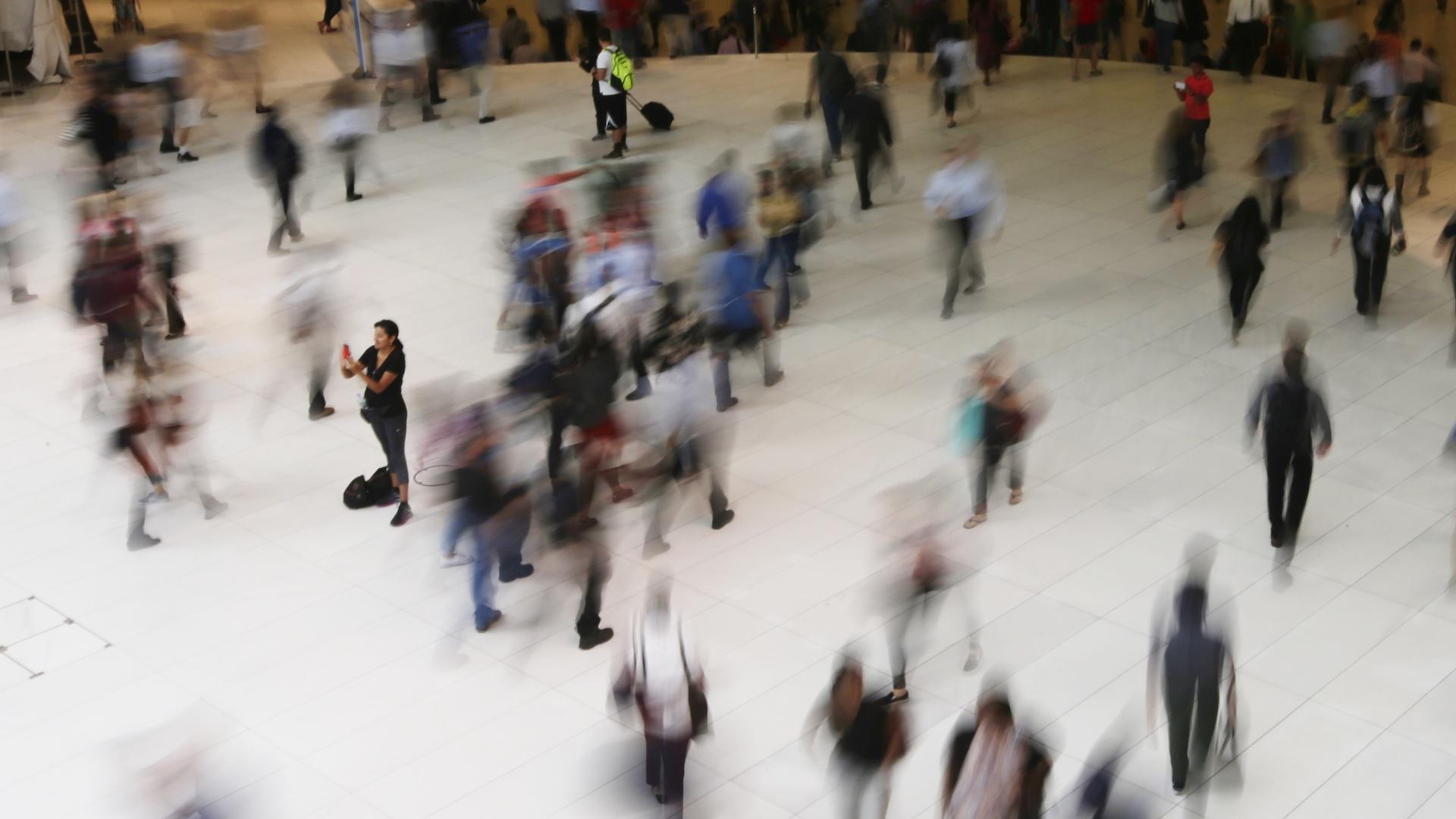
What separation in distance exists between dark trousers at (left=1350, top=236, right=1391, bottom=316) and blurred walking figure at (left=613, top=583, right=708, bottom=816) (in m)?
8.42

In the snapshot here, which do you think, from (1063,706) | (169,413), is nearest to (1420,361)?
(1063,706)

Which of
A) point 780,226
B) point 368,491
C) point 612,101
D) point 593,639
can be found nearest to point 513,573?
point 593,639

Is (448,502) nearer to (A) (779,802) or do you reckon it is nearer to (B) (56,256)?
(A) (779,802)

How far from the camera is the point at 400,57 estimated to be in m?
20.5

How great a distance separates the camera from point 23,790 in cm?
857

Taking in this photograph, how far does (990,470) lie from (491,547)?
10.8 ft

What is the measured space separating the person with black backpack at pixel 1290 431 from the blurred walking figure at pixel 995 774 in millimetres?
3812

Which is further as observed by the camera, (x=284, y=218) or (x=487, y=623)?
(x=284, y=218)

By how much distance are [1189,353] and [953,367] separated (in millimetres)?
2009

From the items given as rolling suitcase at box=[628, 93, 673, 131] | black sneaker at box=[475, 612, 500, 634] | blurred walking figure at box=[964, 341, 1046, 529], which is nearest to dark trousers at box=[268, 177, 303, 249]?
rolling suitcase at box=[628, 93, 673, 131]

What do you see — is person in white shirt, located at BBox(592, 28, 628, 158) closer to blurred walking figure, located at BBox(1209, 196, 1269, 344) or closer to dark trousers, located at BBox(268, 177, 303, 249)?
dark trousers, located at BBox(268, 177, 303, 249)

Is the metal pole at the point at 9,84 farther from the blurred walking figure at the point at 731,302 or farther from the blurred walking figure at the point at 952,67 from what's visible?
the blurred walking figure at the point at 731,302

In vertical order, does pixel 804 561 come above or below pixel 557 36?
below

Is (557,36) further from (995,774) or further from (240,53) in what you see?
(995,774)
